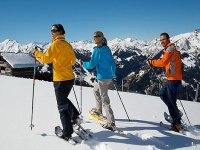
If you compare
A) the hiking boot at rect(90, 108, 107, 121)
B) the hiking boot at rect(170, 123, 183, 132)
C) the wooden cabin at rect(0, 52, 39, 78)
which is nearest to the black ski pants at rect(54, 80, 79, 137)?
the hiking boot at rect(90, 108, 107, 121)

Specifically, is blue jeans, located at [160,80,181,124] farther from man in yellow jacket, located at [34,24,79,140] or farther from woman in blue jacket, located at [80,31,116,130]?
man in yellow jacket, located at [34,24,79,140]

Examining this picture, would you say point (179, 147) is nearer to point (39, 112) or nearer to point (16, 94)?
point (39, 112)

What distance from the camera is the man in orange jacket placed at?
27.2 ft

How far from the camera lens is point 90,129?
8109 mm

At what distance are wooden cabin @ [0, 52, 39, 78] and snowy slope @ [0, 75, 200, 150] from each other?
2343 centimetres

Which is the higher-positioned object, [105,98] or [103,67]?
[103,67]

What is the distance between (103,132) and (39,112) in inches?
109

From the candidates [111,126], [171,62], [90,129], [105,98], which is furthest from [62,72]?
[171,62]

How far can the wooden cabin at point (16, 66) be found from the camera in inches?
1389

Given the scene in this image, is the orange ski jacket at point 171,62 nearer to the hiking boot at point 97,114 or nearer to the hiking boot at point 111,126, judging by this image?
the hiking boot at point 111,126

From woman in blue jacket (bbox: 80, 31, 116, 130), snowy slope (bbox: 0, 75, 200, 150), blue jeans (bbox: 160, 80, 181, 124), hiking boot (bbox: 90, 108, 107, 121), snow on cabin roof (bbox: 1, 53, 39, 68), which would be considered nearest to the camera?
snowy slope (bbox: 0, 75, 200, 150)

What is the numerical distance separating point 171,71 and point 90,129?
284cm

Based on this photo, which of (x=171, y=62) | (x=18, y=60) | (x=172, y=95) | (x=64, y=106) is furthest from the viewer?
(x=18, y=60)

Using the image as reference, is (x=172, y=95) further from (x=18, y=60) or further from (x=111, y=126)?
(x=18, y=60)
